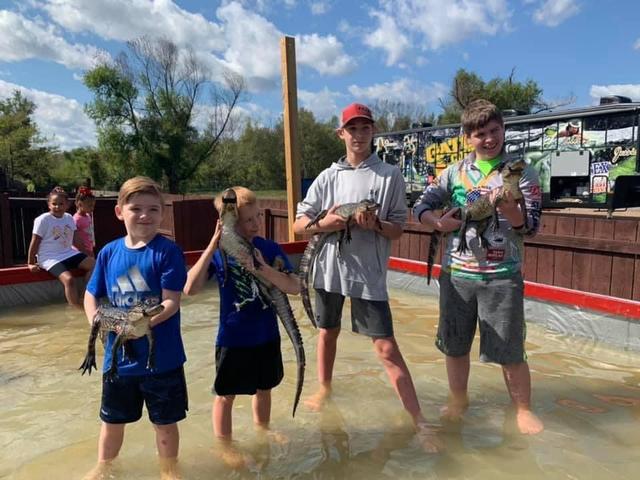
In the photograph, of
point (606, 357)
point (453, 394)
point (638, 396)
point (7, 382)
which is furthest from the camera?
point (606, 357)

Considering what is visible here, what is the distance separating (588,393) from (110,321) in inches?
130

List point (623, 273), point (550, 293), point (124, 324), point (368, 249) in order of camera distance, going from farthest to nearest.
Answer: point (550, 293) → point (623, 273) → point (368, 249) → point (124, 324)

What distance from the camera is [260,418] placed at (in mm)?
2984

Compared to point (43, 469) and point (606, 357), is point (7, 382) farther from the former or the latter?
point (606, 357)

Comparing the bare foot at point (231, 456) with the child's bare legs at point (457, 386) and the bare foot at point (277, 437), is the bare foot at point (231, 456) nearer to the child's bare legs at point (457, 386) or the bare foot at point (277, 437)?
the bare foot at point (277, 437)

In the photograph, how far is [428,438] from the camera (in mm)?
2916

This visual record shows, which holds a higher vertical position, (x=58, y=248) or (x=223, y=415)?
(x=58, y=248)

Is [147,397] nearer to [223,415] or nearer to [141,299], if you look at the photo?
[141,299]

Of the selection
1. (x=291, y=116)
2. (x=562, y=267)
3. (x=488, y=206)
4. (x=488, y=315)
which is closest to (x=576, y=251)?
(x=562, y=267)

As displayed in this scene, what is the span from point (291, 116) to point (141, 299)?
585cm

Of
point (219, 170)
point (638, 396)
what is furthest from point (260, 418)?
point (219, 170)

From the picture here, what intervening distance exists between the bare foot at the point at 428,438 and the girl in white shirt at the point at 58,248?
4.52m

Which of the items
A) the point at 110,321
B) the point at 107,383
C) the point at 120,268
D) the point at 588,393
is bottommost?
the point at 588,393

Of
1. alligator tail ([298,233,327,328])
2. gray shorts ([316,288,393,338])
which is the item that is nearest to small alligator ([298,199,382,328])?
alligator tail ([298,233,327,328])
